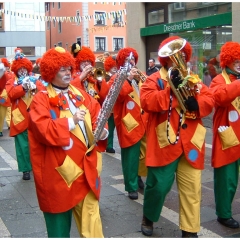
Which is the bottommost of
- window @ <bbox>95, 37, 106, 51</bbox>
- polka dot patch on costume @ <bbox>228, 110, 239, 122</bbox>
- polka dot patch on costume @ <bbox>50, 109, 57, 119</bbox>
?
polka dot patch on costume @ <bbox>228, 110, 239, 122</bbox>

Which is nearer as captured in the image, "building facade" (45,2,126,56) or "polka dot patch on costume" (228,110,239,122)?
"polka dot patch on costume" (228,110,239,122)

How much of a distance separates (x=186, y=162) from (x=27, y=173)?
3.39 meters

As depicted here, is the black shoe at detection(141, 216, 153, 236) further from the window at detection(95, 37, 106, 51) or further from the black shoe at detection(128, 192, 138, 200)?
the window at detection(95, 37, 106, 51)

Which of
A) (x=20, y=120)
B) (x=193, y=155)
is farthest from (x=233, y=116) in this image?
(x=20, y=120)

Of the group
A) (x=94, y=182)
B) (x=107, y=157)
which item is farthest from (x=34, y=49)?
(x=94, y=182)

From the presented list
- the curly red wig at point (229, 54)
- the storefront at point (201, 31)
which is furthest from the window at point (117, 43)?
the curly red wig at point (229, 54)

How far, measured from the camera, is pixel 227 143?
171 inches

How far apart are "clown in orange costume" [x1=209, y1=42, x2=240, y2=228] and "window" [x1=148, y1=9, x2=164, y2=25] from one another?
966 centimetres

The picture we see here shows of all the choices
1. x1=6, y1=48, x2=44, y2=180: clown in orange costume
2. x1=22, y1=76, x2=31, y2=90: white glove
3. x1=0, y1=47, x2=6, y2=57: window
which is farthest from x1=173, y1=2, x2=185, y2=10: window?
x1=0, y1=47, x2=6, y2=57: window

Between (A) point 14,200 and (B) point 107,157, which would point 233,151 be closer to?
(A) point 14,200

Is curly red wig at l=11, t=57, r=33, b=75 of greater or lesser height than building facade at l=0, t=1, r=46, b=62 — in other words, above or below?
below

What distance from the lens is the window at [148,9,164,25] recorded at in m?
13.8

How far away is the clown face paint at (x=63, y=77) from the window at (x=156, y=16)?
1093 centimetres

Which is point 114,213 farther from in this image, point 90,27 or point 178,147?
point 90,27
